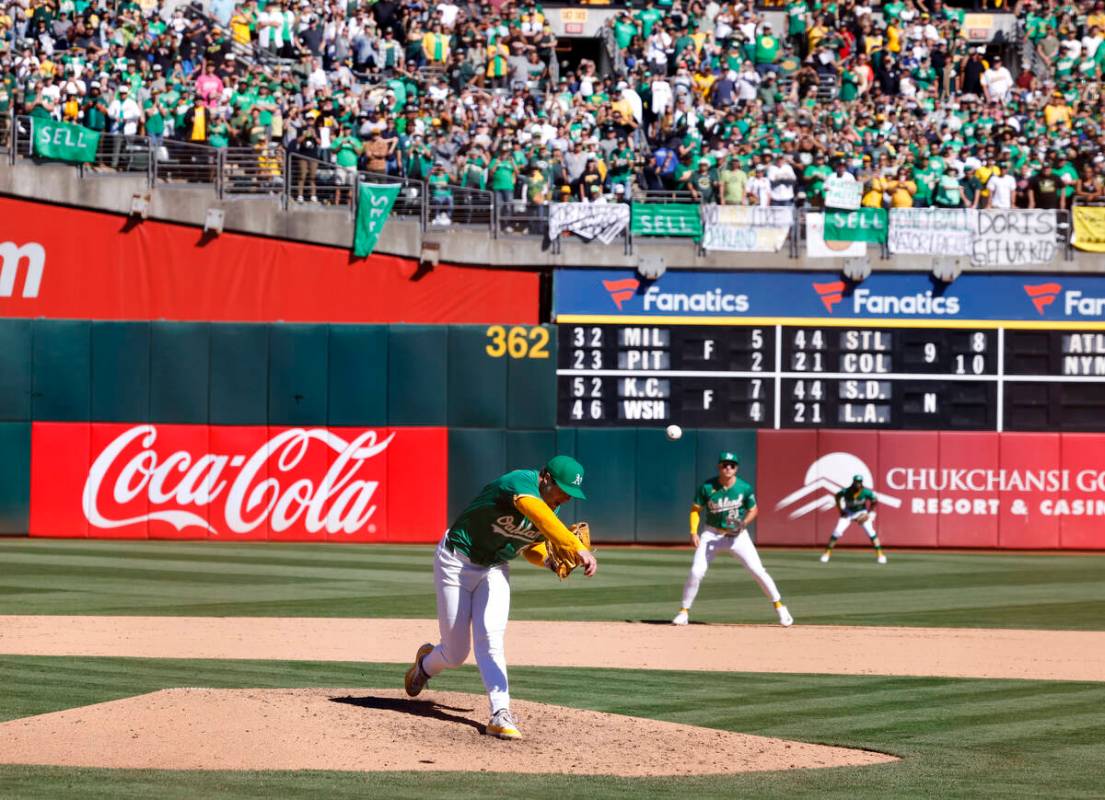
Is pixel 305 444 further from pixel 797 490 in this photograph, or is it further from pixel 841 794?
pixel 841 794

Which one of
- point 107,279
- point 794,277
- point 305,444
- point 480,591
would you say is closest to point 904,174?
point 794,277

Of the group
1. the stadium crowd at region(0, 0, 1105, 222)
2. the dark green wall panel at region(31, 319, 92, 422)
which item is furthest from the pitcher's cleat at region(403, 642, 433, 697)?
the stadium crowd at region(0, 0, 1105, 222)

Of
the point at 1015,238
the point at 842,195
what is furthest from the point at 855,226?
the point at 1015,238

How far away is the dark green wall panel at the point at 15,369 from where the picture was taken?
28.4 m

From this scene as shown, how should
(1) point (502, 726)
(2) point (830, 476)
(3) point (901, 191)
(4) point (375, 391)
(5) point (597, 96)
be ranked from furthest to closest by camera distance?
1. (5) point (597, 96)
2. (3) point (901, 191)
3. (2) point (830, 476)
4. (4) point (375, 391)
5. (1) point (502, 726)

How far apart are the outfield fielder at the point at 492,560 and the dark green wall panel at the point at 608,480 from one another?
18.3 metres

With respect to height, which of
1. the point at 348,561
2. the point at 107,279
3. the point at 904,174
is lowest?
A: the point at 348,561

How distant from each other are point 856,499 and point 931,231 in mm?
5701

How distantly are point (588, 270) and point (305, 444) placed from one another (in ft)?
19.4

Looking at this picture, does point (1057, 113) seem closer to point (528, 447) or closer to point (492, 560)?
point (528, 447)

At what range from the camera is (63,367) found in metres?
28.6

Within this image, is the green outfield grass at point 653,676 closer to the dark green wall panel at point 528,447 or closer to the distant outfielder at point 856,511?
the distant outfielder at point 856,511

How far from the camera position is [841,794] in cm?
938

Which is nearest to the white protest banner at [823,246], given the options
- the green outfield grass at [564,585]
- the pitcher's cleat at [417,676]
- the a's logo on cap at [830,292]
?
the a's logo on cap at [830,292]
